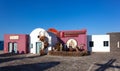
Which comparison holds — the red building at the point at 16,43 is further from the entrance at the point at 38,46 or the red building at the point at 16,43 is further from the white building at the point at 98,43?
the white building at the point at 98,43

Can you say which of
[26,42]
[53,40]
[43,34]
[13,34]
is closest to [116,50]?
[53,40]

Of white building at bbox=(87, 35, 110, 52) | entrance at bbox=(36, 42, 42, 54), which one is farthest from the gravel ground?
white building at bbox=(87, 35, 110, 52)

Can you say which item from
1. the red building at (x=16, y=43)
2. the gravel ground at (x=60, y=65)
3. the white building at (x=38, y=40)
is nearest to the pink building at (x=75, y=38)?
the white building at (x=38, y=40)

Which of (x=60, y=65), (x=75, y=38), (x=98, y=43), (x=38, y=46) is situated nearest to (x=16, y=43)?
(x=38, y=46)

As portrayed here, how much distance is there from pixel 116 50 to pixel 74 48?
816 centimetres

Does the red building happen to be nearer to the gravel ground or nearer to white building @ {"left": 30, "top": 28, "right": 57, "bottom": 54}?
white building @ {"left": 30, "top": 28, "right": 57, "bottom": 54}

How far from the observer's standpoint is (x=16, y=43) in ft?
96.2

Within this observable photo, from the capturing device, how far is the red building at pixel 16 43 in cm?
2875

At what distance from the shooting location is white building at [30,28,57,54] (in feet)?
91.4

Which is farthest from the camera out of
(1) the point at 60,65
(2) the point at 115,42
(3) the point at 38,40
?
(2) the point at 115,42

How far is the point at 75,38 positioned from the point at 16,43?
1107 cm

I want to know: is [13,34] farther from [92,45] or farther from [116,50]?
[116,50]

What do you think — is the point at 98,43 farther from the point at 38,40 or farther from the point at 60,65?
→ the point at 60,65

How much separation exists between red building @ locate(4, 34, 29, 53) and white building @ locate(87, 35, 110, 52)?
1234cm
